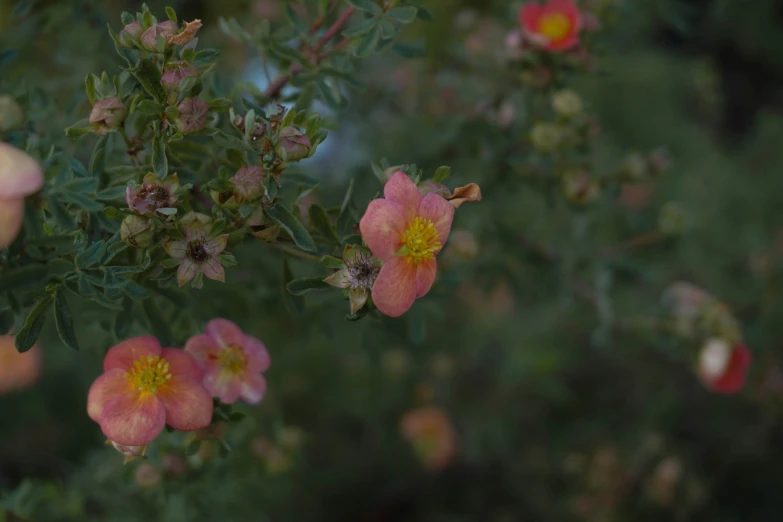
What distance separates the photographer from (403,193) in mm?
758

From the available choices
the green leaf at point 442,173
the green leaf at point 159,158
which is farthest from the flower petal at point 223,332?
the green leaf at point 442,173

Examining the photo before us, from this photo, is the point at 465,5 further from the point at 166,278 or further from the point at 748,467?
the point at 166,278

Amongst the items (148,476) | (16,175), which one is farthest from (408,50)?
(148,476)

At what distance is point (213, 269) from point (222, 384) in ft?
0.58

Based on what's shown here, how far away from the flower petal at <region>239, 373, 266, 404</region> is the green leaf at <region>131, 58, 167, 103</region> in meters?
0.35

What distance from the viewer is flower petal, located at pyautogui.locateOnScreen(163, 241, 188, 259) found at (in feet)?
2.48

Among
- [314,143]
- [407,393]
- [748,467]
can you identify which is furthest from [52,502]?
[748,467]

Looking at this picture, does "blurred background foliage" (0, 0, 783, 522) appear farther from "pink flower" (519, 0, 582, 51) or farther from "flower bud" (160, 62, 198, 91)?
"flower bud" (160, 62, 198, 91)

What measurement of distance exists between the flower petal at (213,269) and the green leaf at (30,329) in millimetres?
181

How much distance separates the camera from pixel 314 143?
80 cm

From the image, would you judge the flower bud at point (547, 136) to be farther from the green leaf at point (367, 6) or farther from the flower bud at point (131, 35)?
the flower bud at point (131, 35)

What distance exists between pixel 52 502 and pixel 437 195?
1.04m

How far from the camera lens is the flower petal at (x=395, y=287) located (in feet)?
2.38

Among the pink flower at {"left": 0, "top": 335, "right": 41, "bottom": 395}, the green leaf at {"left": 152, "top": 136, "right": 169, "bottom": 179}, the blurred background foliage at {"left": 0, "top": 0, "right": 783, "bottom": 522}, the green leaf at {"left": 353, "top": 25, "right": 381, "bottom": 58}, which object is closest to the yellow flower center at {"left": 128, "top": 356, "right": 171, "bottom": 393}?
the green leaf at {"left": 152, "top": 136, "right": 169, "bottom": 179}
